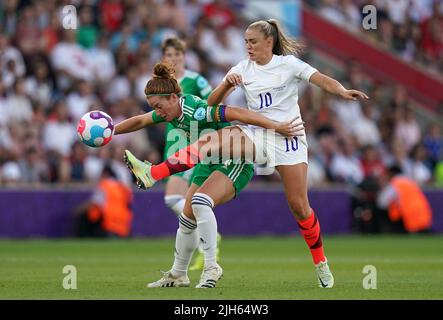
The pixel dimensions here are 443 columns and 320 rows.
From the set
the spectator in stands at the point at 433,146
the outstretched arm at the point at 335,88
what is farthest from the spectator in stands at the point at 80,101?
the outstretched arm at the point at 335,88

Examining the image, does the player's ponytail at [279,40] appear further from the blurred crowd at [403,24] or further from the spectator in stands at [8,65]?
the blurred crowd at [403,24]

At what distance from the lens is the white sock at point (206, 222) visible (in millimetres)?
9938

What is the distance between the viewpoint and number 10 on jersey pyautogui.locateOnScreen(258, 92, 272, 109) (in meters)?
10.3

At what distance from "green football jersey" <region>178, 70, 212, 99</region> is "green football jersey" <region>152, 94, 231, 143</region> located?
2.48 m

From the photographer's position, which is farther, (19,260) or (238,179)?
(19,260)

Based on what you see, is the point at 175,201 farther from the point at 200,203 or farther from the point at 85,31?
the point at 85,31

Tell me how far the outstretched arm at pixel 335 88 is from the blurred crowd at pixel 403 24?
49.9 feet

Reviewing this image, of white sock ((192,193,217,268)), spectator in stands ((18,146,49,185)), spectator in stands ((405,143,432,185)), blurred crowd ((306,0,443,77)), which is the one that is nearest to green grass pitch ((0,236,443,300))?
white sock ((192,193,217,268))

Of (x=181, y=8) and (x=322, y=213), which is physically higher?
(x=181, y=8)

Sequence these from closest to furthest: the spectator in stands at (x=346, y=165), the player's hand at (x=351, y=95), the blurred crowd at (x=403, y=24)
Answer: the player's hand at (x=351, y=95) < the spectator in stands at (x=346, y=165) < the blurred crowd at (x=403, y=24)
